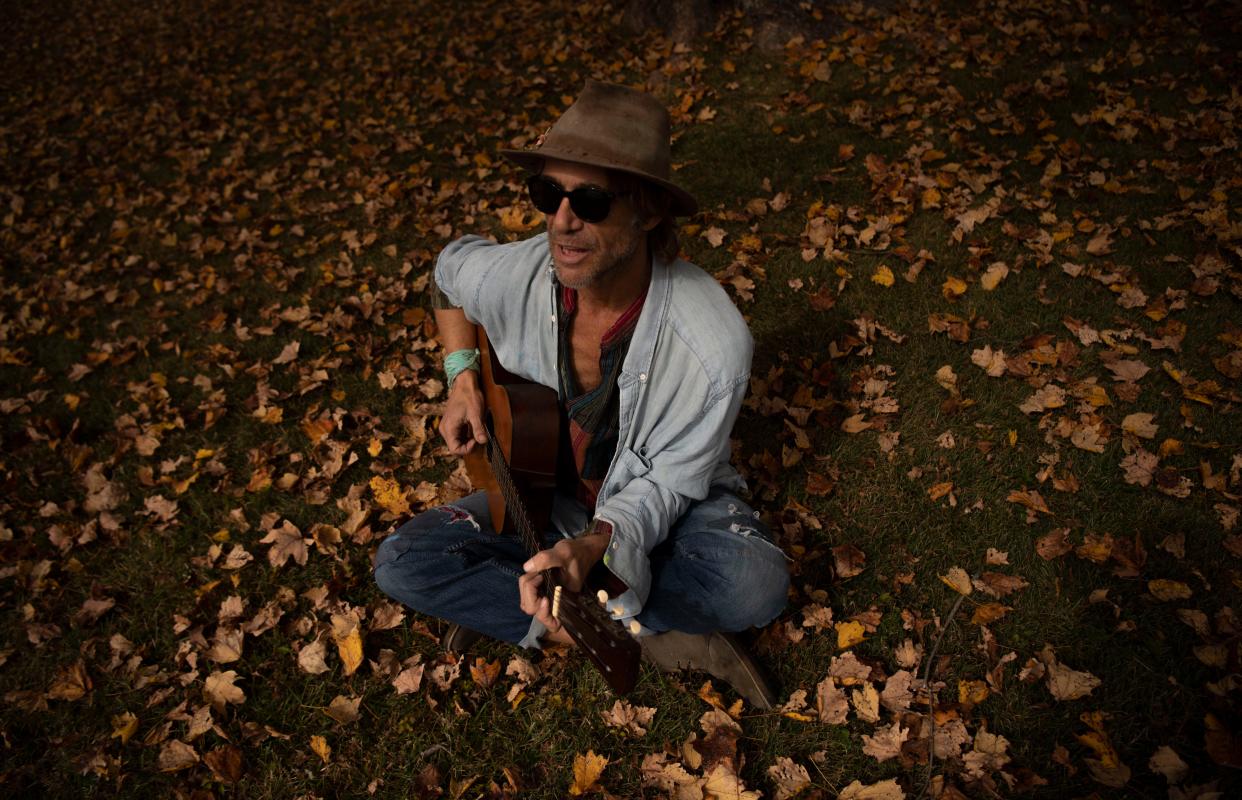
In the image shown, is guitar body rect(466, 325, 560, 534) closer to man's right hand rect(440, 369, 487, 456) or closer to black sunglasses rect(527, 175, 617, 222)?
man's right hand rect(440, 369, 487, 456)

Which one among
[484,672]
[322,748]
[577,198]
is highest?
[577,198]

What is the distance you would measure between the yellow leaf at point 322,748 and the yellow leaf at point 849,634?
202 cm

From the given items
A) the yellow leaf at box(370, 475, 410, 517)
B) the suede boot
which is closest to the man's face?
the suede boot

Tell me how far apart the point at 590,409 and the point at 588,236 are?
659 mm

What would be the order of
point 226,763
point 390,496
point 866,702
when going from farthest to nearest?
point 390,496
point 226,763
point 866,702

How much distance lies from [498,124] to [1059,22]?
17.1 ft

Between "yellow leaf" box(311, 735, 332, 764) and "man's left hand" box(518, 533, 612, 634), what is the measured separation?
1390 millimetres

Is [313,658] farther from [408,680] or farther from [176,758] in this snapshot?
[176,758]

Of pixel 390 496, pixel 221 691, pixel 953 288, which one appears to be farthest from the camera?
pixel 953 288

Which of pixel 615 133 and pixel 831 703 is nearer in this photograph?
pixel 615 133

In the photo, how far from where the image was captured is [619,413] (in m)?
2.50

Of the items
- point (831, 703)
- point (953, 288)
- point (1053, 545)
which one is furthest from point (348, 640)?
point (953, 288)

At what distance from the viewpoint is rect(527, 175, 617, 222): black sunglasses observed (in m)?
2.11

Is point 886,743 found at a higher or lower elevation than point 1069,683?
lower
